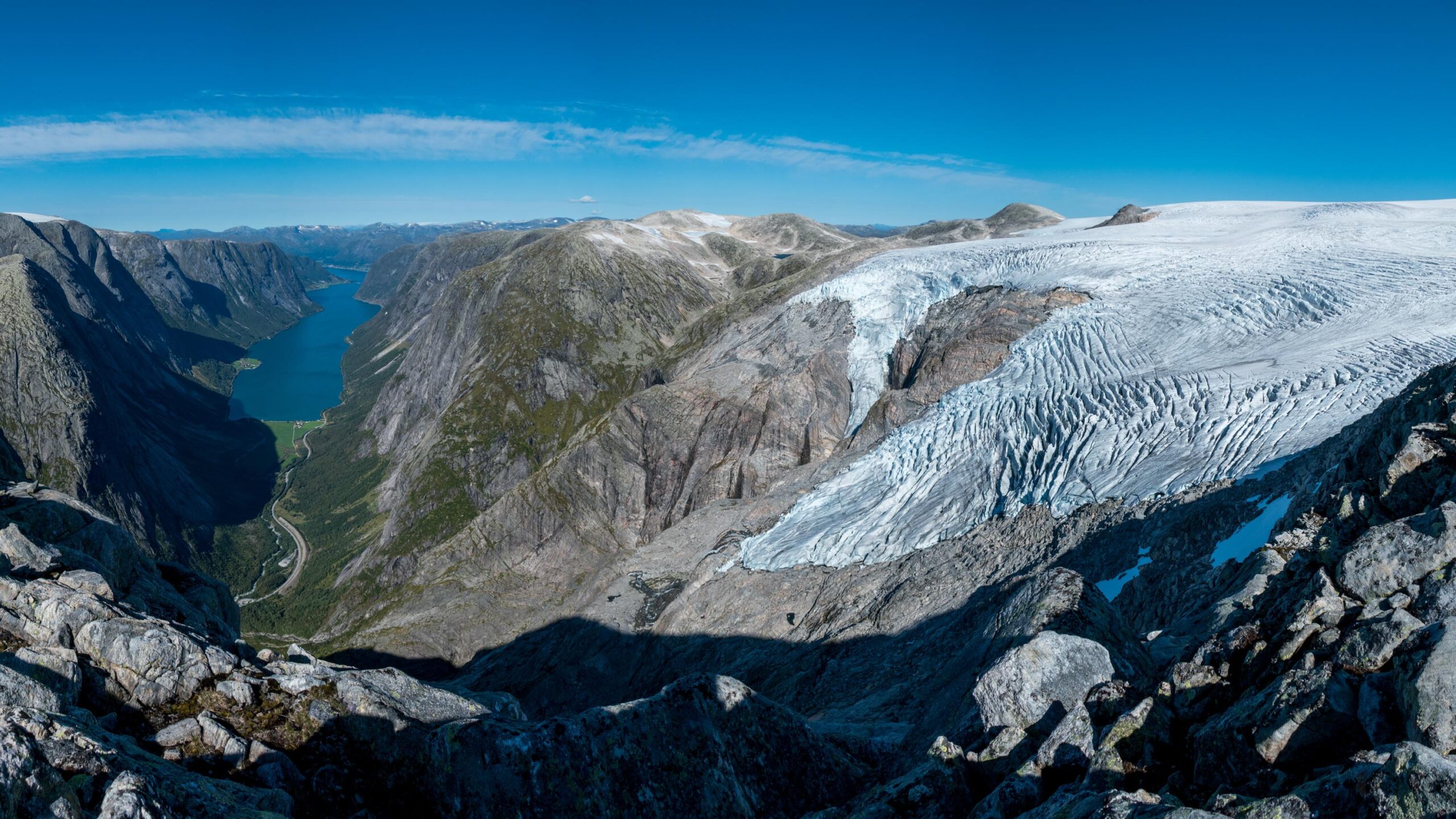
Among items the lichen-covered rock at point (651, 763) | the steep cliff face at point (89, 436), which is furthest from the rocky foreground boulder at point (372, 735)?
the steep cliff face at point (89, 436)

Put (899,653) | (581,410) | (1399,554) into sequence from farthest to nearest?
1. (581,410)
2. (899,653)
3. (1399,554)

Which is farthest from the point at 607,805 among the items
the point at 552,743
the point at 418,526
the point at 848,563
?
the point at 418,526

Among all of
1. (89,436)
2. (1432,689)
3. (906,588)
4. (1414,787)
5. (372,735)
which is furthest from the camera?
(89,436)

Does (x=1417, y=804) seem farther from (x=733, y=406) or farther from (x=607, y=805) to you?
(x=733, y=406)

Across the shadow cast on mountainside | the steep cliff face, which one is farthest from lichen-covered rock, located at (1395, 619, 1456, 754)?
the steep cliff face

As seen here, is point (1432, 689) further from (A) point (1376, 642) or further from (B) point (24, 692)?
(B) point (24, 692)

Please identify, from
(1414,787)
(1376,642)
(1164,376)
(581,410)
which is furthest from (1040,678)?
(581,410)
